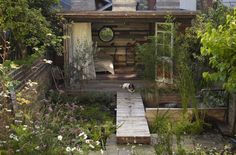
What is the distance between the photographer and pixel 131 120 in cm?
842

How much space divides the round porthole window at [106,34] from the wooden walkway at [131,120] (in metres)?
4.97

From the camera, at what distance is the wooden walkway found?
23.9ft

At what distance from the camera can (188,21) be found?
40.0 feet

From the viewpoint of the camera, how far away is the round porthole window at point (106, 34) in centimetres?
1549

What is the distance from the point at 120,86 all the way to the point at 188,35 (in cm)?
275

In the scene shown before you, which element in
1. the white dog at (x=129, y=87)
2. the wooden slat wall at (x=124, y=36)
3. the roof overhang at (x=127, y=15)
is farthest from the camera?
the wooden slat wall at (x=124, y=36)

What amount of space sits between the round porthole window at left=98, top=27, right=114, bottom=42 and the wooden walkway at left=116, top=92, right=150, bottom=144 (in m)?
4.97

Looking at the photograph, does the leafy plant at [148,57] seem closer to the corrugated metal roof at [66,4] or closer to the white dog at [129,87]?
the white dog at [129,87]

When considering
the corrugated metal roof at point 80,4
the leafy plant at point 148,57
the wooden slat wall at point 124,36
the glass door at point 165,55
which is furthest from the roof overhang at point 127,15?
A: the wooden slat wall at point 124,36

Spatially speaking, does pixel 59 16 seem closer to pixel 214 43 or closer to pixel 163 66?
pixel 163 66

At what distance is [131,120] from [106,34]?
25.2 ft

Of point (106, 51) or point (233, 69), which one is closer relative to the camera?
point (233, 69)

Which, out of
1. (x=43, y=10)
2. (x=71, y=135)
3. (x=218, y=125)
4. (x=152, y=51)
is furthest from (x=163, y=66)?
(x=71, y=135)

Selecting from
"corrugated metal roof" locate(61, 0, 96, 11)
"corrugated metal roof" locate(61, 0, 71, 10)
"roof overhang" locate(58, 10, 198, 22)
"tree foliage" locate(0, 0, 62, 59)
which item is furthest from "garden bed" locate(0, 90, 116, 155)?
"corrugated metal roof" locate(61, 0, 96, 11)
